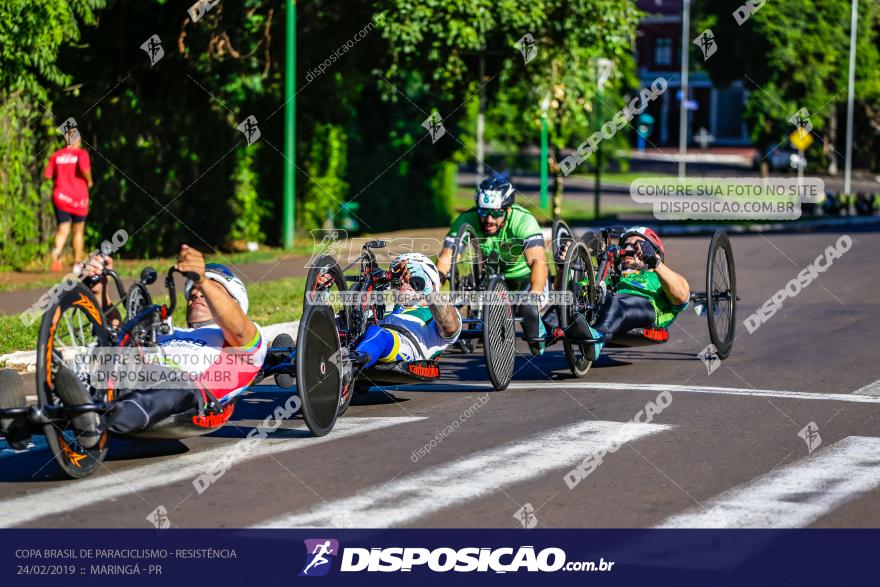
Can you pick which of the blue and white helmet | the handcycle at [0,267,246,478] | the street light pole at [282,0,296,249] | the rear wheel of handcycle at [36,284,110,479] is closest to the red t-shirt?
the street light pole at [282,0,296,249]

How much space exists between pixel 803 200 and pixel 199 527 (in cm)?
3981

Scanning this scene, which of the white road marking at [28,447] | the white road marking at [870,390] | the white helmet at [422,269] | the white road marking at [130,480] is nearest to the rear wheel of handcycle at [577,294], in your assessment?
the white helmet at [422,269]

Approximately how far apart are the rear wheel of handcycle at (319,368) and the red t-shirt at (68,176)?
32.2 ft

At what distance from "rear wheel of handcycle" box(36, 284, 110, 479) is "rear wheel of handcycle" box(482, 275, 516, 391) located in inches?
124

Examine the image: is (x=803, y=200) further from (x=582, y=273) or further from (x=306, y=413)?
(x=306, y=413)

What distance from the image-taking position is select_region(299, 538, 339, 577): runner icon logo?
20.3ft

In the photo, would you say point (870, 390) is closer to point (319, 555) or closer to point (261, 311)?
point (319, 555)

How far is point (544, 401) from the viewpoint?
34.0ft

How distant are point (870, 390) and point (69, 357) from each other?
6.14 metres

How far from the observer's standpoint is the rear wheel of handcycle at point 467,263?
1140 centimetres

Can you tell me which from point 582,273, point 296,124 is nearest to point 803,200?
point 296,124

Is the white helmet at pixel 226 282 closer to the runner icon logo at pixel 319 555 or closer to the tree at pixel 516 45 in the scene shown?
the runner icon logo at pixel 319 555

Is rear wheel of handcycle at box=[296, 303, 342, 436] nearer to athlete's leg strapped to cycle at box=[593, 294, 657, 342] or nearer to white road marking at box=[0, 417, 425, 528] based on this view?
white road marking at box=[0, 417, 425, 528]

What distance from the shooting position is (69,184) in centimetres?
1802
